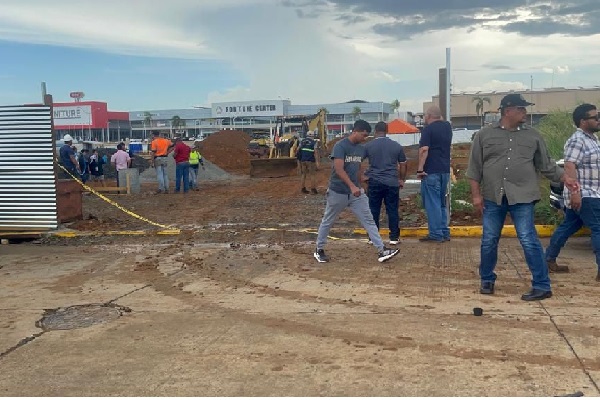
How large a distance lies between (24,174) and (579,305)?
875cm

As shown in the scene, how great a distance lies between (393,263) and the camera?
7.65 meters

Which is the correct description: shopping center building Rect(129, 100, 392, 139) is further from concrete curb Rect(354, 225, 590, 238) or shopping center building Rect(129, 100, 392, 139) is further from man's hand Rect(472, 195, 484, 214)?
man's hand Rect(472, 195, 484, 214)

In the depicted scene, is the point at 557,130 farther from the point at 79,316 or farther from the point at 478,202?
the point at 79,316

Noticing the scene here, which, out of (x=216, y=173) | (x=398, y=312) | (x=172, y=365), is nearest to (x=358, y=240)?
(x=398, y=312)

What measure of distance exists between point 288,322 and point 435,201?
4.28 m

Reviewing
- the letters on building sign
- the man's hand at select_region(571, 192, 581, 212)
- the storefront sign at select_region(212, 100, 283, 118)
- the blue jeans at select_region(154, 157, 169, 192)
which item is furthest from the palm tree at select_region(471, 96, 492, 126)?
the man's hand at select_region(571, 192, 581, 212)

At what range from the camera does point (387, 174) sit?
338 inches

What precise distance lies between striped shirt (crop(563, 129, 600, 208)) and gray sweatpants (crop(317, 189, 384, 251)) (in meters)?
2.38

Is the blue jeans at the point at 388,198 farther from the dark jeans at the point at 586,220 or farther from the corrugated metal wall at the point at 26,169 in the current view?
the corrugated metal wall at the point at 26,169

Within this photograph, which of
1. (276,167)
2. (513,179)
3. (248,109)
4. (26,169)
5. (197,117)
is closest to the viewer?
(513,179)

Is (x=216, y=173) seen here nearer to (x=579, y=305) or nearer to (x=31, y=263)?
(x=31, y=263)

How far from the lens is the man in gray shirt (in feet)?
25.3

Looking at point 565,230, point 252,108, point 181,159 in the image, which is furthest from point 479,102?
point 565,230

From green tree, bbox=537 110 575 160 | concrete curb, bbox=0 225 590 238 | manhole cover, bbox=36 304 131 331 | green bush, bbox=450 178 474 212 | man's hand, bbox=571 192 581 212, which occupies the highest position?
green tree, bbox=537 110 575 160
